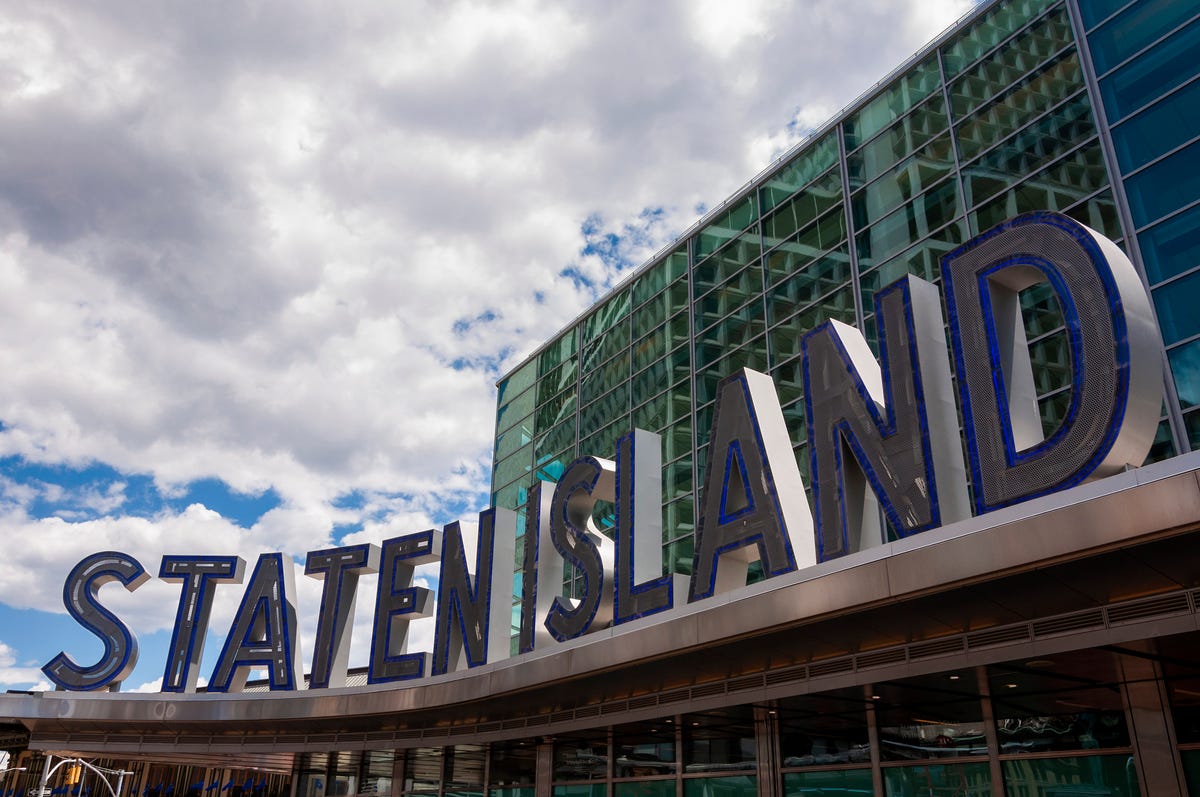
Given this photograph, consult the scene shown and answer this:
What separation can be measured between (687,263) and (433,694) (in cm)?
1815

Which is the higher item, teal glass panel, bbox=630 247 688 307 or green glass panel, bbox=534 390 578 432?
teal glass panel, bbox=630 247 688 307

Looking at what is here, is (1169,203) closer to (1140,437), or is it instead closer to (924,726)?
(1140,437)

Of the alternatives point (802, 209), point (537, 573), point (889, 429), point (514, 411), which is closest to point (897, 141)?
point (802, 209)

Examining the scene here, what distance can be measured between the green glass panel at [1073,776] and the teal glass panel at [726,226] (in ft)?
66.2

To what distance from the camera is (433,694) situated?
22.4m

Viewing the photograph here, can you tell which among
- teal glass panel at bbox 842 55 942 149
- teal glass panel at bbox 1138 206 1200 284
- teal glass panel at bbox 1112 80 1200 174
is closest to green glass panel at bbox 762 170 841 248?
teal glass panel at bbox 842 55 942 149

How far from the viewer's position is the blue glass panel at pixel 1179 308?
64.0 feet

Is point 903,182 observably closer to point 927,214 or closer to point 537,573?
point 927,214

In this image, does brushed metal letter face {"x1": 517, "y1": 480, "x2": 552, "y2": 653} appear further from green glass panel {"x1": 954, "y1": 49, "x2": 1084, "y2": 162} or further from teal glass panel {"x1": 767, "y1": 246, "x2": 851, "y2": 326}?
green glass panel {"x1": 954, "y1": 49, "x2": 1084, "y2": 162}

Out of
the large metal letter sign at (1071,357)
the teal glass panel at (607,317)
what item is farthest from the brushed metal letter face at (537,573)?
the teal glass panel at (607,317)

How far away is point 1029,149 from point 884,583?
49.1ft

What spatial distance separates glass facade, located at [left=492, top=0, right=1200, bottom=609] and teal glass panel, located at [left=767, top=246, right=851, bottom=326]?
0.06m

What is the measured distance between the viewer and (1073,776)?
1511cm

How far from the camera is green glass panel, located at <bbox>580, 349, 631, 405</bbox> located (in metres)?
36.5
